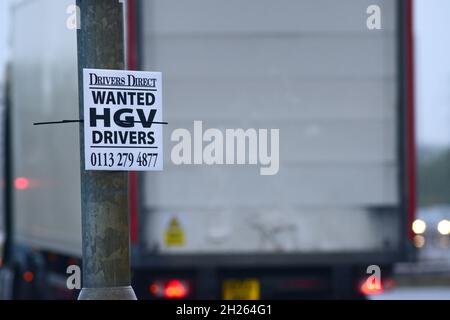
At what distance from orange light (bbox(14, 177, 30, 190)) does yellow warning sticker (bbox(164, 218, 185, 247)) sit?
5379 millimetres

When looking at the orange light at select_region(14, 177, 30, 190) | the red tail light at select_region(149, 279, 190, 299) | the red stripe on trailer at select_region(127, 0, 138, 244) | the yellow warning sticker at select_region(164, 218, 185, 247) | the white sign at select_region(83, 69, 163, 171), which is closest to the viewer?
the white sign at select_region(83, 69, 163, 171)

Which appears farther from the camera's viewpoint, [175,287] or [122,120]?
[175,287]

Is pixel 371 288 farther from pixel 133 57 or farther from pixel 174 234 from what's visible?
pixel 133 57

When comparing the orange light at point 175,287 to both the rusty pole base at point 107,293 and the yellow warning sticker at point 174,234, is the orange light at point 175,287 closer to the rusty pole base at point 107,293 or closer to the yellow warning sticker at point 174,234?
the yellow warning sticker at point 174,234

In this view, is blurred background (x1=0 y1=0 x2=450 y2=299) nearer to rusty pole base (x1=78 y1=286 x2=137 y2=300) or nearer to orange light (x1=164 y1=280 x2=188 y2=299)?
orange light (x1=164 y1=280 x2=188 y2=299)

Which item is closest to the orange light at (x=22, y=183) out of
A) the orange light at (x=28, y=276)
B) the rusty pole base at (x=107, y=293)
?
the orange light at (x=28, y=276)

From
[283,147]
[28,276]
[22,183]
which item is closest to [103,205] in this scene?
[283,147]

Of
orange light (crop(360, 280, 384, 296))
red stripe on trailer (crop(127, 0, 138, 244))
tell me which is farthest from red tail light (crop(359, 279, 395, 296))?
red stripe on trailer (crop(127, 0, 138, 244))

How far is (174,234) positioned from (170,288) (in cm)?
69

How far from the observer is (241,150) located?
9.52 m

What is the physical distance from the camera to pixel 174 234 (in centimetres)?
1048

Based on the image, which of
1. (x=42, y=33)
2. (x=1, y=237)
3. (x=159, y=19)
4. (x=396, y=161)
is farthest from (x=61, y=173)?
(x=1, y=237)

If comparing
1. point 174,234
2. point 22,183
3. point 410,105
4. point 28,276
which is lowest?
point 28,276

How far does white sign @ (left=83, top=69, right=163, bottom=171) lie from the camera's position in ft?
18.6
